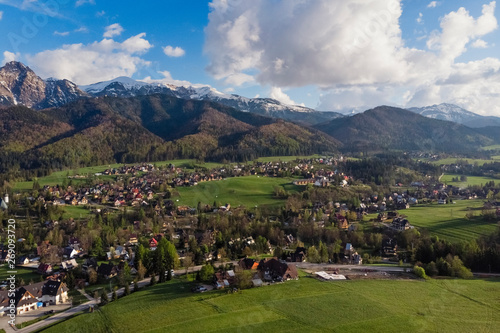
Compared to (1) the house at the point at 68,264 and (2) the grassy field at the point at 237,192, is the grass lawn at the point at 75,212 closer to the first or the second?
(2) the grassy field at the point at 237,192

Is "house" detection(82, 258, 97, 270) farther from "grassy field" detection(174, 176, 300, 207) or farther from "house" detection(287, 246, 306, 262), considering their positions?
"grassy field" detection(174, 176, 300, 207)

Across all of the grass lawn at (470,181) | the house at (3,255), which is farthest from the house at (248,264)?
the grass lawn at (470,181)

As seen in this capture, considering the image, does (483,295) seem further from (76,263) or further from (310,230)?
(76,263)

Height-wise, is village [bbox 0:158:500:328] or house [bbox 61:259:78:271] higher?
village [bbox 0:158:500:328]

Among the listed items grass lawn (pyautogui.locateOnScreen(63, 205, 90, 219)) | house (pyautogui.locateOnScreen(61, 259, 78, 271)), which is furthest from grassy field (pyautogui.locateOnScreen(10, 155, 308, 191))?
house (pyautogui.locateOnScreen(61, 259, 78, 271))

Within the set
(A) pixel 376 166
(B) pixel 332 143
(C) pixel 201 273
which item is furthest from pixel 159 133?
(C) pixel 201 273
